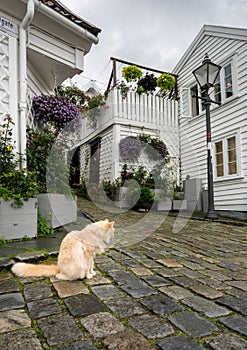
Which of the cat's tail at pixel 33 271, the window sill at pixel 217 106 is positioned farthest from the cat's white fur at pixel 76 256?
the window sill at pixel 217 106

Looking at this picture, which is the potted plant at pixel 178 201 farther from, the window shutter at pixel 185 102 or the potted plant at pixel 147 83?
the potted plant at pixel 147 83

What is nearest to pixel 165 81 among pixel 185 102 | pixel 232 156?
pixel 185 102

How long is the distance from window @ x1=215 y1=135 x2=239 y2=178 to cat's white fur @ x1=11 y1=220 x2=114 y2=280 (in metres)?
6.59

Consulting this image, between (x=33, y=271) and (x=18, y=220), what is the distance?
4.69 ft

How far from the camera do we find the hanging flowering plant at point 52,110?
5504 millimetres

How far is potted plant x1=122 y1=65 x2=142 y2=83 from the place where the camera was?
32.3 ft

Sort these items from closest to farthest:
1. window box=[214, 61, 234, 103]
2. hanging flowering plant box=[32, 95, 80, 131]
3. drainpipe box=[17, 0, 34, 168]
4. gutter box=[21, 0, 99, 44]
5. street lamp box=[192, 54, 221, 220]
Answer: drainpipe box=[17, 0, 34, 168]
gutter box=[21, 0, 99, 44]
hanging flowering plant box=[32, 95, 80, 131]
street lamp box=[192, 54, 221, 220]
window box=[214, 61, 234, 103]

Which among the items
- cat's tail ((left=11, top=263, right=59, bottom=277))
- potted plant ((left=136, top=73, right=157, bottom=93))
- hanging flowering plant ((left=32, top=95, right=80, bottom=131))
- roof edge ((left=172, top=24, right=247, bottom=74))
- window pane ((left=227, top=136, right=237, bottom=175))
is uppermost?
roof edge ((left=172, top=24, right=247, bottom=74))

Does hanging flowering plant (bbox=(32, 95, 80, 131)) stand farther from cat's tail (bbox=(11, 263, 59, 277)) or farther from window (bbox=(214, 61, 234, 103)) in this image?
window (bbox=(214, 61, 234, 103))

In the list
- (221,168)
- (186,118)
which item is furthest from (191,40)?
(221,168)

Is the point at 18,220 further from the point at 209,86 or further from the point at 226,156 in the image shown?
the point at 226,156

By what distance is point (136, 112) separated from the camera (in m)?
9.97

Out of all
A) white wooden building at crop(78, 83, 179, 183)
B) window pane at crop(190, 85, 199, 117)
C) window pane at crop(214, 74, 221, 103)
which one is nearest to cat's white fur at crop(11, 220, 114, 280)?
white wooden building at crop(78, 83, 179, 183)

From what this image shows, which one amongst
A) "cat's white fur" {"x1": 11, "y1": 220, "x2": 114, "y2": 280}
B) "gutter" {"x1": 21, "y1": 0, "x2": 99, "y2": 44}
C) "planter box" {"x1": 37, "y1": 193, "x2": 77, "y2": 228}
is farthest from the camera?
"gutter" {"x1": 21, "y1": 0, "x2": 99, "y2": 44}
